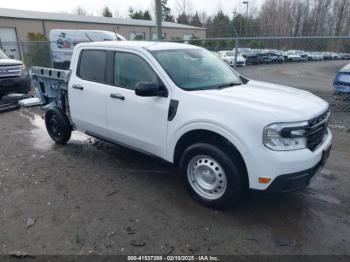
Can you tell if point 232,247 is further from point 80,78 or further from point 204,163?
point 80,78

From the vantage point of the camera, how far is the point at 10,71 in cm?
930

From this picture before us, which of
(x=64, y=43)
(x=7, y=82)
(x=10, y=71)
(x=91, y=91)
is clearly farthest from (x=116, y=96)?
(x=64, y=43)

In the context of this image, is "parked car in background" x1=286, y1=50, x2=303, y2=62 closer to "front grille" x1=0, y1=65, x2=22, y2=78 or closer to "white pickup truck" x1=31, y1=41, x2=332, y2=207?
"front grille" x1=0, y1=65, x2=22, y2=78

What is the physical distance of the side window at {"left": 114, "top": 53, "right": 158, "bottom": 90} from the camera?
3.86 metres

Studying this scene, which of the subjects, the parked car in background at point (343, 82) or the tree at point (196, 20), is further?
the tree at point (196, 20)

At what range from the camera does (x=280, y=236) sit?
3086 millimetres

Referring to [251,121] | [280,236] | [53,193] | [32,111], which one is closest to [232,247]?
[280,236]

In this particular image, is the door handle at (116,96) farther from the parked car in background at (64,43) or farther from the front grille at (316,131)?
the parked car in background at (64,43)

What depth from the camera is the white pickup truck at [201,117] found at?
9.68 ft

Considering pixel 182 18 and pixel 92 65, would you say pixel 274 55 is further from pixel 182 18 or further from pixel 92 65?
pixel 182 18

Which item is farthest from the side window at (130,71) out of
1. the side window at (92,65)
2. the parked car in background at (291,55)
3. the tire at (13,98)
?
the parked car in background at (291,55)

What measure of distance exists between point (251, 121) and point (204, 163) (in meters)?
0.80

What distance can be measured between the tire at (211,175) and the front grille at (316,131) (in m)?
0.79

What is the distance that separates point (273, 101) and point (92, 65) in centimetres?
Result: 281
